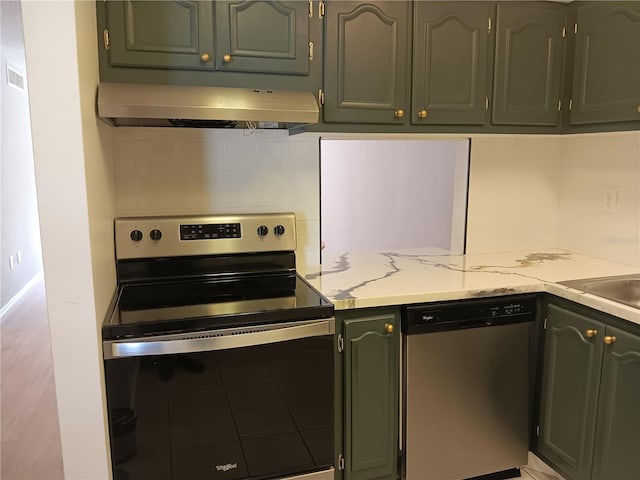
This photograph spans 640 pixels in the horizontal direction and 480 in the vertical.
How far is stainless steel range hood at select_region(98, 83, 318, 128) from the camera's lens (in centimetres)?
170

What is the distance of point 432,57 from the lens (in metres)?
2.20

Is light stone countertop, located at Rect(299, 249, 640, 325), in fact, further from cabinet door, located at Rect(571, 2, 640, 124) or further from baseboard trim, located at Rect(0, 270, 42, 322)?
baseboard trim, located at Rect(0, 270, 42, 322)

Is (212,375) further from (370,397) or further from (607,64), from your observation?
(607,64)

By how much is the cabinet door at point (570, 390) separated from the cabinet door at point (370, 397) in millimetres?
647

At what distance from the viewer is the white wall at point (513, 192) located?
2.69 m

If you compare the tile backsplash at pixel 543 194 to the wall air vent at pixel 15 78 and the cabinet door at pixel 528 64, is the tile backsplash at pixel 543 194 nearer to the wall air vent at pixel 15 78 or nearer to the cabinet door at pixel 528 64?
the cabinet door at pixel 528 64

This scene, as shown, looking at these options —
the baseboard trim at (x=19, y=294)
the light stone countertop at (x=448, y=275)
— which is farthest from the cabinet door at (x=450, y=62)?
the baseboard trim at (x=19, y=294)

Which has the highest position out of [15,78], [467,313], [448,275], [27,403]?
[15,78]

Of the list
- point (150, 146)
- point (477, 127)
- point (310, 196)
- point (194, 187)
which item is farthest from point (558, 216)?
point (150, 146)

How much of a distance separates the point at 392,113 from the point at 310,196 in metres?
0.54

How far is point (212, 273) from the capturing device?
2.20 meters

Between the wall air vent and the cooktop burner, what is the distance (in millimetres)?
4004

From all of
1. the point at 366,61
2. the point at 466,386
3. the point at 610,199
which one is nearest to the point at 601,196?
the point at 610,199

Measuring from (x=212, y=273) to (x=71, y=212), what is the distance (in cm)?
84
